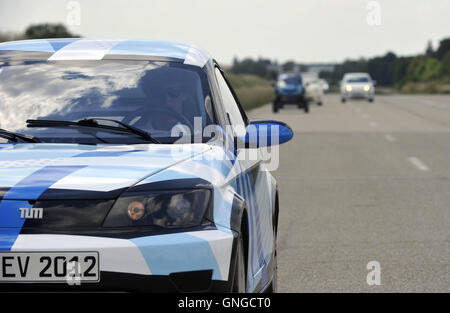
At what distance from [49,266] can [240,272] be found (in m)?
0.83

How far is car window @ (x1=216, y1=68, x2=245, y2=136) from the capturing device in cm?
503

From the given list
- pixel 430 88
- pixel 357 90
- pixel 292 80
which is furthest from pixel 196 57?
pixel 430 88

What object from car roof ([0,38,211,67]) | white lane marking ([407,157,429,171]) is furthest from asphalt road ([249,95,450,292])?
car roof ([0,38,211,67])

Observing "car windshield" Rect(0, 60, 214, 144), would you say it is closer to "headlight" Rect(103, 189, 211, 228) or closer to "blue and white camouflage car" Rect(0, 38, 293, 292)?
"blue and white camouflage car" Rect(0, 38, 293, 292)

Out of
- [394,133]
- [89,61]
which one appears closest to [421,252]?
[89,61]

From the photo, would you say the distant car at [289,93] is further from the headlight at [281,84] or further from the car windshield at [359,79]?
the car windshield at [359,79]

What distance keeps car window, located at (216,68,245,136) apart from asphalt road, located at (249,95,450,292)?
1.51 m

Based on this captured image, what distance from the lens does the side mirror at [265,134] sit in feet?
15.9

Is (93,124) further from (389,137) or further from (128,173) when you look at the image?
(389,137)

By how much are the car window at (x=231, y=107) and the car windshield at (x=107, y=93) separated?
0.27 meters

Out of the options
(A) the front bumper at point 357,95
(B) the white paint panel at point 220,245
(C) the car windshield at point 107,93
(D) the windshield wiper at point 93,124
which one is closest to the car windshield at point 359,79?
(A) the front bumper at point 357,95

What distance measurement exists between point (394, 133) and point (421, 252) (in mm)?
17367

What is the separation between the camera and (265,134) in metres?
4.91
